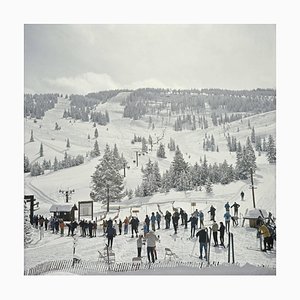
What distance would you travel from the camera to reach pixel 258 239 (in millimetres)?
6695

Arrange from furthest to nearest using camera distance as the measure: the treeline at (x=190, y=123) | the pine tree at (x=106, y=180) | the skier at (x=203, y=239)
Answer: the treeline at (x=190, y=123) → the pine tree at (x=106, y=180) → the skier at (x=203, y=239)

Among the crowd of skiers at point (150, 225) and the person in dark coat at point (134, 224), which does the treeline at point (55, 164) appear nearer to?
the crowd of skiers at point (150, 225)

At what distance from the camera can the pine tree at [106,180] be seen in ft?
22.5

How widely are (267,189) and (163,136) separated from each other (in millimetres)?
1701

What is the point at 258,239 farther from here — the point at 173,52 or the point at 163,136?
the point at 173,52

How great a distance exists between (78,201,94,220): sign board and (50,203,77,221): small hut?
0.09 meters

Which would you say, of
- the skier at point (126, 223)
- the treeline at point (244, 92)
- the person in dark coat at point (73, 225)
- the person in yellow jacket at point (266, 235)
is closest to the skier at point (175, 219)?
the skier at point (126, 223)

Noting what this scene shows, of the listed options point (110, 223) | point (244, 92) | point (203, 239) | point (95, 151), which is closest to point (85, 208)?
point (110, 223)

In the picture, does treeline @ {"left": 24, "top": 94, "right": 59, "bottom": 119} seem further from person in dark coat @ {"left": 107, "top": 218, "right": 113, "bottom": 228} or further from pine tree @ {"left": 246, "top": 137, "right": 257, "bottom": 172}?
pine tree @ {"left": 246, "top": 137, "right": 257, "bottom": 172}

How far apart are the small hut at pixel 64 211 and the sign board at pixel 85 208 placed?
9cm

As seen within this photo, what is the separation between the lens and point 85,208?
6.86 m

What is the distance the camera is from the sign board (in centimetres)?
684

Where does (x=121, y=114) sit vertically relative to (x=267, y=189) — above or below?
above
